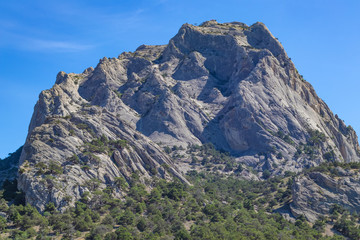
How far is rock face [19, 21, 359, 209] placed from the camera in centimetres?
10649

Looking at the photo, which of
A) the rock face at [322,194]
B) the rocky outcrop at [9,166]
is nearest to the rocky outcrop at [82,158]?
the rock face at [322,194]

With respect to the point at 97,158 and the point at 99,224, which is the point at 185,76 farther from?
the point at 99,224

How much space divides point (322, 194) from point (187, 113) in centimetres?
6327

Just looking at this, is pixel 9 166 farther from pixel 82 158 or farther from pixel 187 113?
pixel 82 158

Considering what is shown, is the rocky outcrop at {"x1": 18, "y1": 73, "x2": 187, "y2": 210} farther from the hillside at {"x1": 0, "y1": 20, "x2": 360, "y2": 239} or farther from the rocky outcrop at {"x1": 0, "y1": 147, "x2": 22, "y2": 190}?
the rocky outcrop at {"x1": 0, "y1": 147, "x2": 22, "y2": 190}

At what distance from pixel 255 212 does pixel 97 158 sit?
37.4 metres

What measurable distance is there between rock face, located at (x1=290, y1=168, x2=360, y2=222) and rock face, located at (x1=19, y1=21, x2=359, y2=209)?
28654 millimetres

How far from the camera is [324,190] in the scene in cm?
10856

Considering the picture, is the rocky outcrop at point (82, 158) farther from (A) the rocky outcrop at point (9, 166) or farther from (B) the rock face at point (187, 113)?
(A) the rocky outcrop at point (9, 166)

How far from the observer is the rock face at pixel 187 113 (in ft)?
349

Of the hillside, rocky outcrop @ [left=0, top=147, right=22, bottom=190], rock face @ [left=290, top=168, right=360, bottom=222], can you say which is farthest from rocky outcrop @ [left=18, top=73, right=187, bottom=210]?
rocky outcrop @ [left=0, top=147, right=22, bottom=190]

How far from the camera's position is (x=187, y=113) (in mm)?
160250

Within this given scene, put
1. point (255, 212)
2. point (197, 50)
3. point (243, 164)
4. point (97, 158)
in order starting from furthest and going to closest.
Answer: point (197, 50), point (243, 164), point (255, 212), point (97, 158)

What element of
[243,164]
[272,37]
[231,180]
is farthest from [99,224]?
[272,37]
